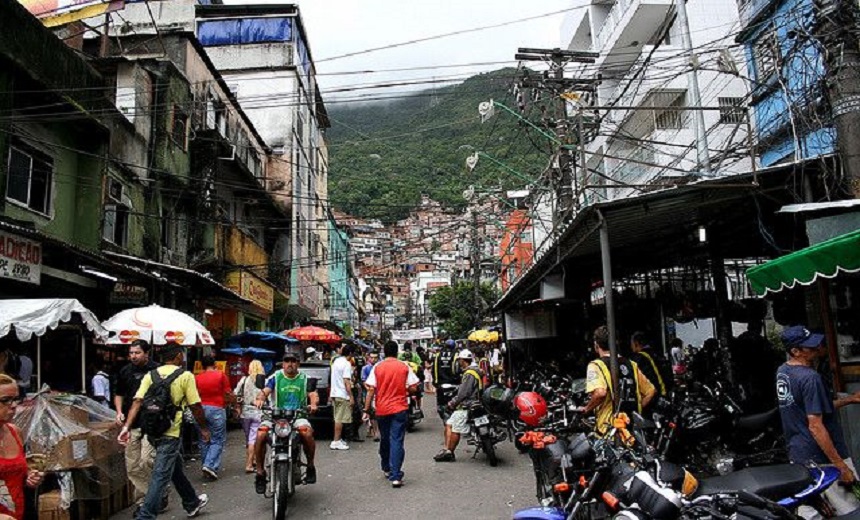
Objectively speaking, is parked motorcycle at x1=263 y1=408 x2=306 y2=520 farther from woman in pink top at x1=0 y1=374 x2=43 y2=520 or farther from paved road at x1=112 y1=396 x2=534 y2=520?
woman in pink top at x1=0 y1=374 x2=43 y2=520

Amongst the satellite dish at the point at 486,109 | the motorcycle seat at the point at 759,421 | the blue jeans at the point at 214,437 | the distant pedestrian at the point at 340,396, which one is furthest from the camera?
the satellite dish at the point at 486,109

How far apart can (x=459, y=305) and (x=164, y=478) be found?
46210mm

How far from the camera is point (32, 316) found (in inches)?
320

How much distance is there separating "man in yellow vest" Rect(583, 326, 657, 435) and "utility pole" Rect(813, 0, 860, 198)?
2834 mm

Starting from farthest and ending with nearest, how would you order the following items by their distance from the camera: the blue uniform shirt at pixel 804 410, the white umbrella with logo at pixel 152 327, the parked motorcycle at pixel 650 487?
the white umbrella with logo at pixel 152 327 < the blue uniform shirt at pixel 804 410 < the parked motorcycle at pixel 650 487

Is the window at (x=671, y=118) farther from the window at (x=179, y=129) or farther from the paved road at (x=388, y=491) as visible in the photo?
the paved road at (x=388, y=491)

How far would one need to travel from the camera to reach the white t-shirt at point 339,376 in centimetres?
1205

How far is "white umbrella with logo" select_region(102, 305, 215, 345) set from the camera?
35.3 feet

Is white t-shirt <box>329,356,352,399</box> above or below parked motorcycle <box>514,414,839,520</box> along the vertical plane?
above

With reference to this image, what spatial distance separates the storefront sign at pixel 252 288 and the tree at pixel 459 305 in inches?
963

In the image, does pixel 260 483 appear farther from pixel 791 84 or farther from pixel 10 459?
pixel 791 84

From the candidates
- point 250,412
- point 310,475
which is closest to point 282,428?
point 310,475

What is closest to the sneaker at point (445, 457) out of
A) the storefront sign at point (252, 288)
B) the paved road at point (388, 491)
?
the paved road at point (388, 491)

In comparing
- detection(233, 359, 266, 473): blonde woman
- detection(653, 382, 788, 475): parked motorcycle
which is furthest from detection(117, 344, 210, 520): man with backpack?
detection(653, 382, 788, 475): parked motorcycle
